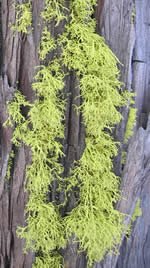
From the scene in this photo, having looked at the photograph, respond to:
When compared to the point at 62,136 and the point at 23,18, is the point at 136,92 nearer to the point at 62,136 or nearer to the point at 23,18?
Result: the point at 62,136

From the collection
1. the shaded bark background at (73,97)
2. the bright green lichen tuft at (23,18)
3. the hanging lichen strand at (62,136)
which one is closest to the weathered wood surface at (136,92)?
the shaded bark background at (73,97)

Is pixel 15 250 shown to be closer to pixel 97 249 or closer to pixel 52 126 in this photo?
pixel 97 249

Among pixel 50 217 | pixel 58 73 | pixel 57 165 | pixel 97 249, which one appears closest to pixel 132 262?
pixel 97 249

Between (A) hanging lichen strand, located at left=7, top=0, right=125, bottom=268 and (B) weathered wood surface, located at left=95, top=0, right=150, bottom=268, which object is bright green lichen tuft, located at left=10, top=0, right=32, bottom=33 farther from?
(B) weathered wood surface, located at left=95, top=0, right=150, bottom=268

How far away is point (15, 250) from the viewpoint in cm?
161

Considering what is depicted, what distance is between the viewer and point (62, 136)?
5.11 ft

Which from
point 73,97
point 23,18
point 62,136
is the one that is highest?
point 23,18

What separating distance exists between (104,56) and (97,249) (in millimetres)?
1201

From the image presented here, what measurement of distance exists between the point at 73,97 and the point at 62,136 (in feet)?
0.83

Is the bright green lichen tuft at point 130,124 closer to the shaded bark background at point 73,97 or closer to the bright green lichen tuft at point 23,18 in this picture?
the shaded bark background at point 73,97

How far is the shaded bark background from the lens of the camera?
147 cm

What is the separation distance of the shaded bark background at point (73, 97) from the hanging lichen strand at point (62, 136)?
2.1 inches

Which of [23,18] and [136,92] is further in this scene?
[136,92]

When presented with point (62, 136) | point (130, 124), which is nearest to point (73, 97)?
point (62, 136)
